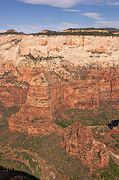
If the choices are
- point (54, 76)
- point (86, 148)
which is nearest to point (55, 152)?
point (86, 148)

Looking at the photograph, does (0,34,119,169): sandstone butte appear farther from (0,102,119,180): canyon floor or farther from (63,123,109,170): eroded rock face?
(0,102,119,180): canyon floor

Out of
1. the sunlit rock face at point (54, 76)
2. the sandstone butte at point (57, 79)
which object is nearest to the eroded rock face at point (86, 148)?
the sandstone butte at point (57, 79)

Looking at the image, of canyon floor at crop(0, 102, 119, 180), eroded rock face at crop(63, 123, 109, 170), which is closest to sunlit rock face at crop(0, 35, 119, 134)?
canyon floor at crop(0, 102, 119, 180)

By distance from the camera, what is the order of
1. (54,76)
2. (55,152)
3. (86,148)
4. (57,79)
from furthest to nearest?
(57,79) < (54,76) < (55,152) < (86,148)

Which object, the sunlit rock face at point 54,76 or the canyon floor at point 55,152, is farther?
the sunlit rock face at point 54,76

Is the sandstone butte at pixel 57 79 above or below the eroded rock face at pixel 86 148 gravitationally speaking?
above

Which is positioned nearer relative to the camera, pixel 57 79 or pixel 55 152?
pixel 55 152

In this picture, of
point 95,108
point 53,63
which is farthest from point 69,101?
point 53,63

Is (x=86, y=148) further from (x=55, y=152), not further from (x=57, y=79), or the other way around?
(x=57, y=79)

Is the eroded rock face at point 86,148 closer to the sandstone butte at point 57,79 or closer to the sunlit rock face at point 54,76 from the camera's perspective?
the sandstone butte at point 57,79
